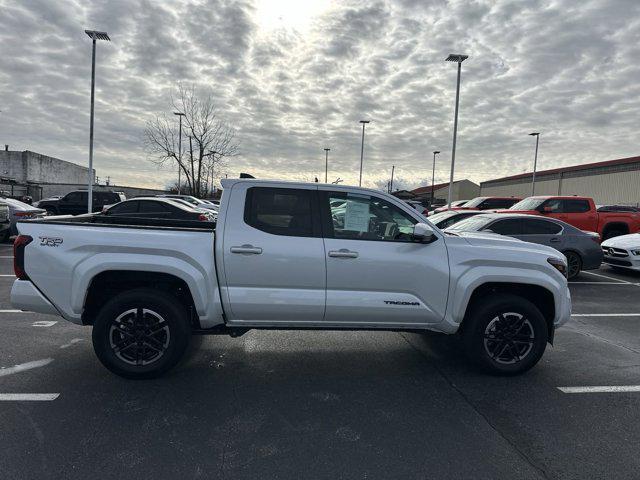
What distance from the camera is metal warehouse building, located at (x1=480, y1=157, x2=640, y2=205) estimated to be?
36.2 m

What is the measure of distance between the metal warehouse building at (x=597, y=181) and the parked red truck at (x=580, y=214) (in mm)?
25473

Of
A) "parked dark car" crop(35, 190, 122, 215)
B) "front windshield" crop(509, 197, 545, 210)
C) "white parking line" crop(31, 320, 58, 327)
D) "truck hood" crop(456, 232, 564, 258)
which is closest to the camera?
"truck hood" crop(456, 232, 564, 258)

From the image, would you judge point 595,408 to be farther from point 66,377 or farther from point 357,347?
point 66,377

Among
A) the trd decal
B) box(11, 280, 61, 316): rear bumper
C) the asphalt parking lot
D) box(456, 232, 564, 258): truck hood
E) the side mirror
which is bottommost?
the asphalt parking lot

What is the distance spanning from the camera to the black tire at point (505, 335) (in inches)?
170

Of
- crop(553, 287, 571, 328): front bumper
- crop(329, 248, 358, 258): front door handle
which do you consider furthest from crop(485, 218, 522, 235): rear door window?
crop(329, 248, 358, 258): front door handle

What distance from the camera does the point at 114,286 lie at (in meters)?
4.26

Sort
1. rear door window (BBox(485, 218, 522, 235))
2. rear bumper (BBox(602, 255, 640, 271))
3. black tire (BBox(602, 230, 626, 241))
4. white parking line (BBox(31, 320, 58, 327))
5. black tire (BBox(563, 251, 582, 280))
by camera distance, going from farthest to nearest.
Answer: black tire (BBox(602, 230, 626, 241)), rear bumper (BBox(602, 255, 640, 271)), black tire (BBox(563, 251, 582, 280)), rear door window (BBox(485, 218, 522, 235)), white parking line (BBox(31, 320, 58, 327))

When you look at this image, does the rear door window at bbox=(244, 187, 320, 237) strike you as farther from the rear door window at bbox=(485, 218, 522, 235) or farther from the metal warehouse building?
the metal warehouse building

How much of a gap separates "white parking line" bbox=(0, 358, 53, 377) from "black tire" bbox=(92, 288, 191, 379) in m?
0.90

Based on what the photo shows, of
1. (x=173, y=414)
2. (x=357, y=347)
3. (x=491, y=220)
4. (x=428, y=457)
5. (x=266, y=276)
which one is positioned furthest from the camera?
(x=491, y=220)

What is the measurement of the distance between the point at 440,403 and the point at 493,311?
1.09m

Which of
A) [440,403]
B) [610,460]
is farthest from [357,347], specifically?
[610,460]

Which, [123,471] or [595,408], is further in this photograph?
[595,408]
